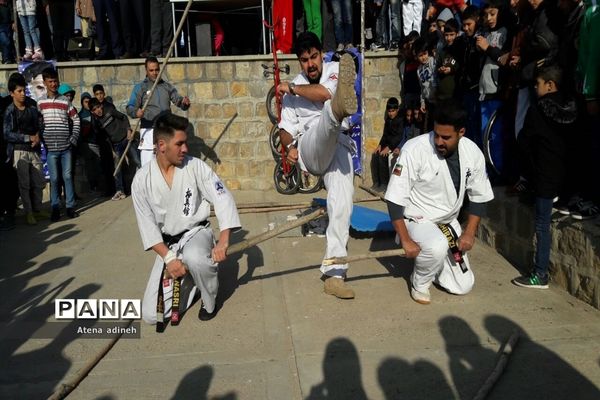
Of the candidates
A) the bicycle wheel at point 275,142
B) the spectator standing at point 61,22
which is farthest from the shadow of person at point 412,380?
the spectator standing at point 61,22

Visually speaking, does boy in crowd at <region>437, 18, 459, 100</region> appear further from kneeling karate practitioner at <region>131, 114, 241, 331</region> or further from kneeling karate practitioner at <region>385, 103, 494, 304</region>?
kneeling karate practitioner at <region>131, 114, 241, 331</region>

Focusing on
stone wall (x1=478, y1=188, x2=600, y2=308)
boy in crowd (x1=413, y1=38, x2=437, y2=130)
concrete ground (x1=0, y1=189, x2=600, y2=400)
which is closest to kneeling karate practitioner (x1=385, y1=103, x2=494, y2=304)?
concrete ground (x1=0, y1=189, x2=600, y2=400)

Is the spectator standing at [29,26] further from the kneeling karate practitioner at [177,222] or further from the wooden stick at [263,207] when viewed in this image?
the kneeling karate practitioner at [177,222]

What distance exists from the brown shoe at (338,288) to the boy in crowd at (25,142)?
463 cm

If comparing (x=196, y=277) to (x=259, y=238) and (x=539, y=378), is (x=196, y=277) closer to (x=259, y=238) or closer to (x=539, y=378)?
(x=259, y=238)

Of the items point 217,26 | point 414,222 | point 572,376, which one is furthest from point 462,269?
point 217,26

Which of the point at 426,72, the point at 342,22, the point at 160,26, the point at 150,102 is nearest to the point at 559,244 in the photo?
the point at 426,72

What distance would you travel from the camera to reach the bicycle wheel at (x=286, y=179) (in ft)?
28.8

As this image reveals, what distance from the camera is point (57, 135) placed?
24.2ft

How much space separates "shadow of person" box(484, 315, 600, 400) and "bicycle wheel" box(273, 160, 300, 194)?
5411mm

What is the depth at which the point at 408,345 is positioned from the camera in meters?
3.66

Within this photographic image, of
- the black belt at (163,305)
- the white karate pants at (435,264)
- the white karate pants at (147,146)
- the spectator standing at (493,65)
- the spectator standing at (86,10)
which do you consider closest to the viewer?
the black belt at (163,305)

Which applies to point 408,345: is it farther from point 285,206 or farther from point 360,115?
point 360,115

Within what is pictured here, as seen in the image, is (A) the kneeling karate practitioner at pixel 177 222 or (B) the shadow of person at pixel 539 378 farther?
(A) the kneeling karate practitioner at pixel 177 222
